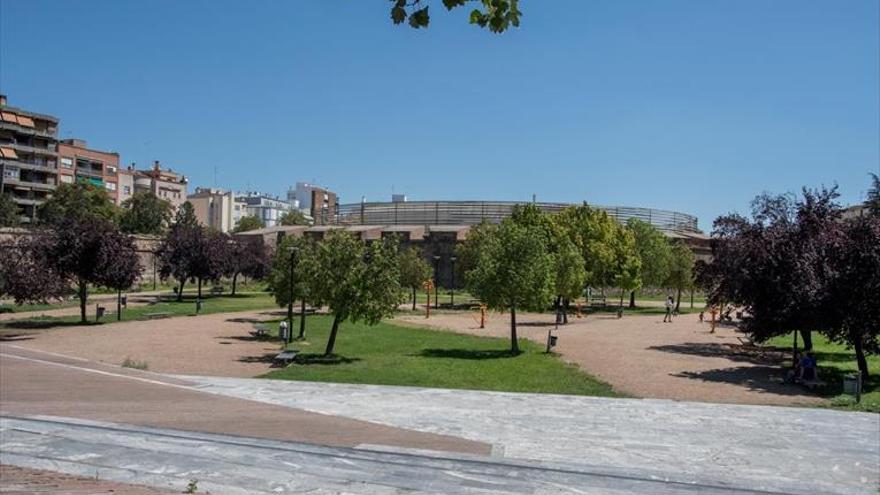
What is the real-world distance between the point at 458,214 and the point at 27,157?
53731 millimetres

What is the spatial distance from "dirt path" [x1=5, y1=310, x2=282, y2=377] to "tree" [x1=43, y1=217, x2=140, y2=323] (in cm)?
240

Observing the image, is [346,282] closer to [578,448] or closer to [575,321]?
[578,448]

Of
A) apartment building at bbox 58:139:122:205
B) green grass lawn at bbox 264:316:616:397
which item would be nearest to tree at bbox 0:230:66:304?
green grass lawn at bbox 264:316:616:397

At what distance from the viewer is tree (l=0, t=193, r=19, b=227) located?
69375 mm

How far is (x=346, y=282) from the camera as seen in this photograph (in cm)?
2488

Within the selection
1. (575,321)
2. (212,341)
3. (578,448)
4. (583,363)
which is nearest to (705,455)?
(578,448)

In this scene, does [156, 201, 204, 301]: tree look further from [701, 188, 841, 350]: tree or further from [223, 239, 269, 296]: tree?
[701, 188, 841, 350]: tree

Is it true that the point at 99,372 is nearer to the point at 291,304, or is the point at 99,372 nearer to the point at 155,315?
the point at 291,304

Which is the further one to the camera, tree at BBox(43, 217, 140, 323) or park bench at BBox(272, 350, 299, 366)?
tree at BBox(43, 217, 140, 323)

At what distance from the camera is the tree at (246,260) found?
59.8 m

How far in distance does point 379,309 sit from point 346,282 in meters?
1.48

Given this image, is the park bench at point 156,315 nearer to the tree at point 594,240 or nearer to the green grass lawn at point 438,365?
the green grass lawn at point 438,365

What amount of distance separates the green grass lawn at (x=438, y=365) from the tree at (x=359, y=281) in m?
1.84

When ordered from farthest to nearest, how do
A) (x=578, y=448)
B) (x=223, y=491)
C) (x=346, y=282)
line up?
1. (x=346, y=282)
2. (x=578, y=448)
3. (x=223, y=491)
